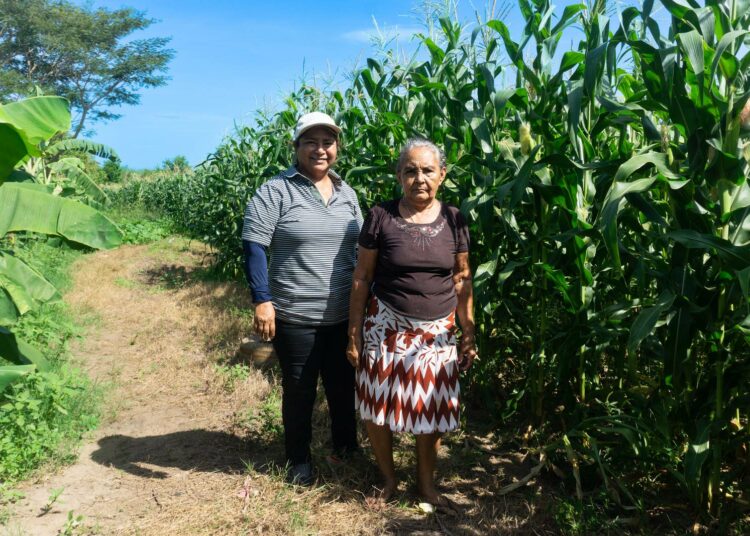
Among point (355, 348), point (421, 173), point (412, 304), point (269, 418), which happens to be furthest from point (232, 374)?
point (421, 173)

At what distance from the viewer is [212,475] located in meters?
4.11

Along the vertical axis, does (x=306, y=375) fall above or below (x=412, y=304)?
below

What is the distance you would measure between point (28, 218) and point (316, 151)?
1.83 metres

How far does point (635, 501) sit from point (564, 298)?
1.12 m

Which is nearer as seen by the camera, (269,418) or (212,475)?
(212,475)

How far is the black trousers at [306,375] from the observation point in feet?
12.4

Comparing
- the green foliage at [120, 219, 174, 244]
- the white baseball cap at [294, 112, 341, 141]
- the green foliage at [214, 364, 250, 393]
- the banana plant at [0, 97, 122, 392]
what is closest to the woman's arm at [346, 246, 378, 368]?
the white baseball cap at [294, 112, 341, 141]

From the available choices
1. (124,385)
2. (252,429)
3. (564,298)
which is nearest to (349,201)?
(564,298)

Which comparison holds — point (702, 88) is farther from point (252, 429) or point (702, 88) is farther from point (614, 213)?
point (252, 429)

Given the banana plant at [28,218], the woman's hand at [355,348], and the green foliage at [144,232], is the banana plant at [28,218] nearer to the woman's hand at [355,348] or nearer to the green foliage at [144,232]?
the woman's hand at [355,348]

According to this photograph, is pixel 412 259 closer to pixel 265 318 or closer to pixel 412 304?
pixel 412 304

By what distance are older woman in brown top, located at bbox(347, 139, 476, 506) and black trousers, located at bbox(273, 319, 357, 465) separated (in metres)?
0.39

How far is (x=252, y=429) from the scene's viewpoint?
15.7ft

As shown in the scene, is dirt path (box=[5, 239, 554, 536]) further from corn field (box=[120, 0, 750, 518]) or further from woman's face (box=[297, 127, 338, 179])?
woman's face (box=[297, 127, 338, 179])
